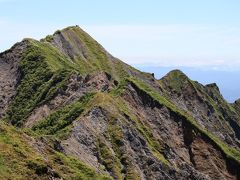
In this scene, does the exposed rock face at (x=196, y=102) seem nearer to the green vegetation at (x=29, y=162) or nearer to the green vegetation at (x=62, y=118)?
the green vegetation at (x=62, y=118)

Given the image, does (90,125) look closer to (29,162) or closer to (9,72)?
(29,162)

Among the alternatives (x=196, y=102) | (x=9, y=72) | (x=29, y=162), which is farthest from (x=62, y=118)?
(x=196, y=102)

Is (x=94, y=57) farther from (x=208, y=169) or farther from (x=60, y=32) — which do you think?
(x=208, y=169)

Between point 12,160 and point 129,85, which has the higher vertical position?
point 129,85

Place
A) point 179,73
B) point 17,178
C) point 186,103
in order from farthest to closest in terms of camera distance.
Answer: point 179,73 < point 186,103 < point 17,178

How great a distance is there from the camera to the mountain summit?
2338 inches

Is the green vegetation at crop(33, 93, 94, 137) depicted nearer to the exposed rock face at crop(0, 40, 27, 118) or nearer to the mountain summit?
the mountain summit

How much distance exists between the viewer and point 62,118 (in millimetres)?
88812

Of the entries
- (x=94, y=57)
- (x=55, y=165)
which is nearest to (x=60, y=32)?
(x=94, y=57)

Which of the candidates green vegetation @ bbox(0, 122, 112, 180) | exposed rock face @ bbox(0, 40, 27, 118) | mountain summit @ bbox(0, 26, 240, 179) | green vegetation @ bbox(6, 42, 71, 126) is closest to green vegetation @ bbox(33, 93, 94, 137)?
mountain summit @ bbox(0, 26, 240, 179)

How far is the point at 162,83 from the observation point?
177 meters

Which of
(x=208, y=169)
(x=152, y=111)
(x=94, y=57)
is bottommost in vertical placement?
(x=208, y=169)

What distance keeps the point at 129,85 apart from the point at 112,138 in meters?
24.7

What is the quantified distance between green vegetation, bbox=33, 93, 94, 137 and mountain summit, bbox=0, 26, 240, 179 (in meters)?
0.20
